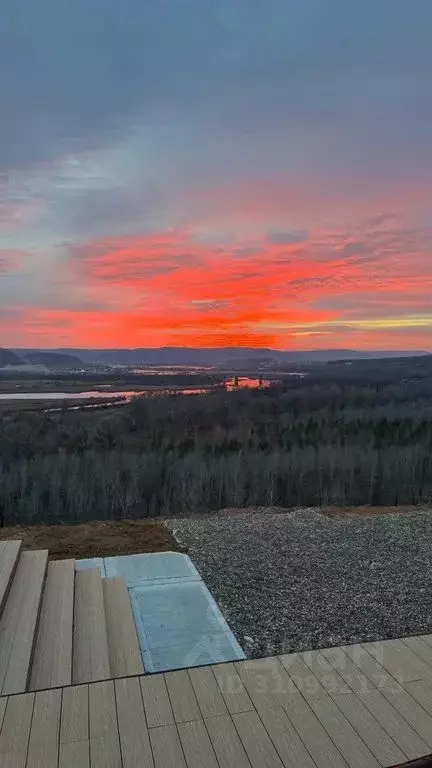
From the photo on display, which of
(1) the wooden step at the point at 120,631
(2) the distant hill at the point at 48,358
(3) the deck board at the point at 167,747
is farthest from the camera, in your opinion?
(2) the distant hill at the point at 48,358

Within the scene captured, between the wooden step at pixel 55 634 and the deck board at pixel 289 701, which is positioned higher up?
the deck board at pixel 289 701

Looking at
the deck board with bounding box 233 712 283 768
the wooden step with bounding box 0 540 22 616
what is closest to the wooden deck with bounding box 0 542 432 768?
the deck board with bounding box 233 712 283 768

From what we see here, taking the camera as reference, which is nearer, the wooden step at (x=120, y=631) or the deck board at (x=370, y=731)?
the deck board at (x=370, y=731)

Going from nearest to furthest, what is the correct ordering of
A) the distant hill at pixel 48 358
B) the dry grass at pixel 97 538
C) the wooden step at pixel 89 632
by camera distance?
1. the wooden step at pixel 89 632
2. the dry grass at pixel 97 538
3. the distant hill at pixel 48 358

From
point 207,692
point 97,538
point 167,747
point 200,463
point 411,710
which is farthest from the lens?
point 200,463

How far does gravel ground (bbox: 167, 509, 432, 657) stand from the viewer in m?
3.56

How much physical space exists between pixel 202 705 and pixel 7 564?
2.14 m

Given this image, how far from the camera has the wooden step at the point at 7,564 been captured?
338 cm

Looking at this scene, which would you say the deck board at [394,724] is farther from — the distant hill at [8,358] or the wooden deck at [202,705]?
the distant hill at [8,358]

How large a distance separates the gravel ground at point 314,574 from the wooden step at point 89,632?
3.17ft

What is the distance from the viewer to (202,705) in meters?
2.33

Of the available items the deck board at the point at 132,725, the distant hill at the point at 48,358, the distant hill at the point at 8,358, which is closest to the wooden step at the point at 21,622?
the deck board at the point at 132,725

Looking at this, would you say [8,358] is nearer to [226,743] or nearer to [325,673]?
[325,673]

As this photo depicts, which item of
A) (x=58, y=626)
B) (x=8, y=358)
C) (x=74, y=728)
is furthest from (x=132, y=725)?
(x=8, y=358)
